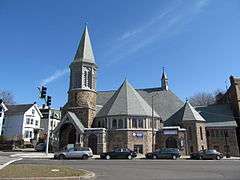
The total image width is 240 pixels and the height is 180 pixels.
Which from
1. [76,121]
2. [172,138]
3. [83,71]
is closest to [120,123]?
[76,121]

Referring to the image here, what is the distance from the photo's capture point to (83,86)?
49594 mm

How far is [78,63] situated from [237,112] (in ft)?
102

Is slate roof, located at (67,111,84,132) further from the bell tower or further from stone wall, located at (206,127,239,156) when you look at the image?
stone wall, located at (206,127,239,156)

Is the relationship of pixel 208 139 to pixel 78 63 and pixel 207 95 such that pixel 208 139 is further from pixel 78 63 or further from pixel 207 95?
pixel 207 95

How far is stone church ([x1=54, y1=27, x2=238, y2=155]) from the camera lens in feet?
145

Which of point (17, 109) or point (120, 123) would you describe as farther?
point (17, 109)

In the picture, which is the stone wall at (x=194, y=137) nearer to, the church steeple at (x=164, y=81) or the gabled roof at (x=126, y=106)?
the gabled roof at (x=126, y=106)

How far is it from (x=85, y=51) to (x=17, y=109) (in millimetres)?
27768

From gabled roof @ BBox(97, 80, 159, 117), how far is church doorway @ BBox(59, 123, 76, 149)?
5.09 metres

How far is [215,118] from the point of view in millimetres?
52125

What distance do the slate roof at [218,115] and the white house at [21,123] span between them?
40.6 metres

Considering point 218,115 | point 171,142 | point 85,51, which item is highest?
point 85,51

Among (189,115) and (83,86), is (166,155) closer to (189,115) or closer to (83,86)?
(189,115)

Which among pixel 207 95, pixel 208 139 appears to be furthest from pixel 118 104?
pixel 207 95
